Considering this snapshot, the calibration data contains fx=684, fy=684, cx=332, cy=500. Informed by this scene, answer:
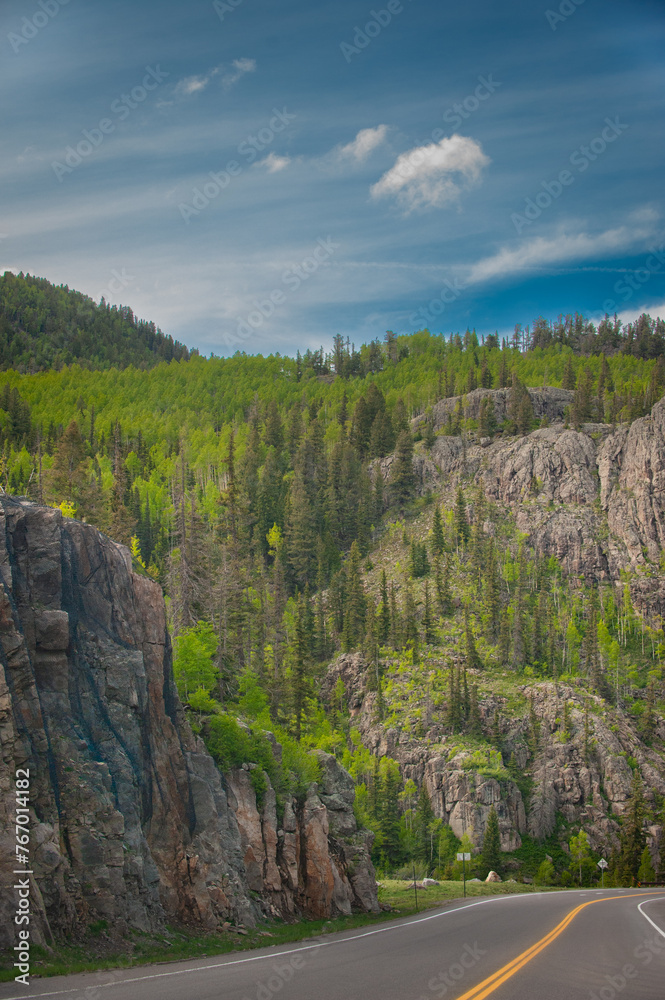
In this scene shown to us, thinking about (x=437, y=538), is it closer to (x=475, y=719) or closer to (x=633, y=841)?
(x=475, y=719)

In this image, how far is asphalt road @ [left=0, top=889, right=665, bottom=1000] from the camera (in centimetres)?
1319

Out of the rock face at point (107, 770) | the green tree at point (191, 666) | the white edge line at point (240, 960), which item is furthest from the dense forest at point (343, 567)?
the white edge line at point (240, 960)

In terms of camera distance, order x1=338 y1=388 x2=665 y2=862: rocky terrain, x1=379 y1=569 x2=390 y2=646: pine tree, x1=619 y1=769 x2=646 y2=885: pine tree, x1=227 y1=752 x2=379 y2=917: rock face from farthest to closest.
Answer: x1=379 y1=569 x2=390 y2=646: pine tree
x1=338 y1=388 x2=665 y2=862: rocky terrain
x1=619 y1=769 x2=646 y2=885: pine tree
x1=227 y1=752 x2=379 y2=917: rock face

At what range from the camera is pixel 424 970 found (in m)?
15.6

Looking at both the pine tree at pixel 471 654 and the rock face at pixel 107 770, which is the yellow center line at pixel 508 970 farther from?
the pine tree at pixel 471 654

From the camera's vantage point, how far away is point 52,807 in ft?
59.3

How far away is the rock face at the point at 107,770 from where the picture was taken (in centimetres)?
1777

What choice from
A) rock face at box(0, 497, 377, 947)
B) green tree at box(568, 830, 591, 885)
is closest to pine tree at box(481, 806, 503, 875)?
green tree at box(568, 830, 591, 885)

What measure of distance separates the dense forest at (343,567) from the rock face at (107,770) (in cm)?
459

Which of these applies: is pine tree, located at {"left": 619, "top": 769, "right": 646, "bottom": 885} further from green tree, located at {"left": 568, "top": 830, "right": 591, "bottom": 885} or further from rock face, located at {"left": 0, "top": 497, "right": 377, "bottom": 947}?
rock face, located at {"left": 0, "top": 497, "right": 377, "bottom": 947}

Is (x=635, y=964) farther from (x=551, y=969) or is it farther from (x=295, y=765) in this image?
(x=295, y=765)

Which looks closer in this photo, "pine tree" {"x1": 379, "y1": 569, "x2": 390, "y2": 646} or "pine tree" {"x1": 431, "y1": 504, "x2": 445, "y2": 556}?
"pine tree" {"x1": 379, "y1": 569, "x2": 390, "y2": 646}

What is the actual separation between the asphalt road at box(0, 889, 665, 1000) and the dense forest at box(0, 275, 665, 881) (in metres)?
13.2

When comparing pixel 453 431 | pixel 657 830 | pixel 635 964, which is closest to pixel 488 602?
pixel 657 830
